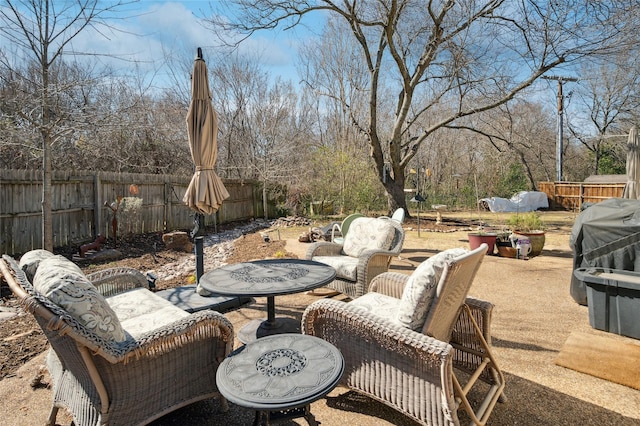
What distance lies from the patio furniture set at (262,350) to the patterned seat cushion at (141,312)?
0.01 m

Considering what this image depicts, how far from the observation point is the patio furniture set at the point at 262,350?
151 centimetres

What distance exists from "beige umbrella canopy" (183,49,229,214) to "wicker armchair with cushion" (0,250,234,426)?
138cm

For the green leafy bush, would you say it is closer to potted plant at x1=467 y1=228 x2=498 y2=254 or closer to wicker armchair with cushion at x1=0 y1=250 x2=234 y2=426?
potted plant at x1=467 y1=228 x2=498 y2=254

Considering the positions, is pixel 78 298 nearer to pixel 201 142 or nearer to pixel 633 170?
pixel 201 142

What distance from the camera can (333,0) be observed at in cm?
863

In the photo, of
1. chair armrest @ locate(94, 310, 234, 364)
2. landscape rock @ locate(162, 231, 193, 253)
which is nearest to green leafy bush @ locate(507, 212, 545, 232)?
chair armrest @ locate(94, 310, 234, 364)

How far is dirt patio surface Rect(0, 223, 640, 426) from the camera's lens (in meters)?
2.05

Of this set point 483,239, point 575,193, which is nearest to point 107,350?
point 483,239

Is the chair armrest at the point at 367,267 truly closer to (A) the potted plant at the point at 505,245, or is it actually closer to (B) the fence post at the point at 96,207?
(A) the potted plant at the point at 505,245

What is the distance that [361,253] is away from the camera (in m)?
3.72

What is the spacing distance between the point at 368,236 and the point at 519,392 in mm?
2106

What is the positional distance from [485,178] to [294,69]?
1001 cm

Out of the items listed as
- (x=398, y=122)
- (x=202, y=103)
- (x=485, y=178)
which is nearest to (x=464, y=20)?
(x=398, y=122)

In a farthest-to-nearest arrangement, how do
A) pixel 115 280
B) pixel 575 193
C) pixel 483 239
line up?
pixel 575 193 < pixel 483 239 < pixel 115 280
